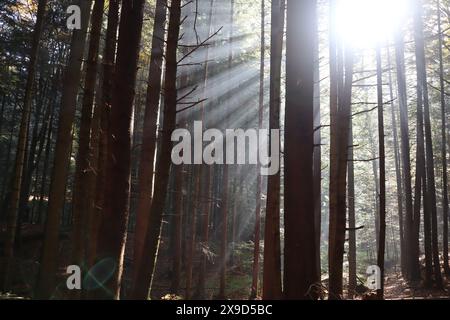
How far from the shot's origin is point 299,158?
4316mm

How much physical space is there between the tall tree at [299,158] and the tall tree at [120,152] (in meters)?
2.22

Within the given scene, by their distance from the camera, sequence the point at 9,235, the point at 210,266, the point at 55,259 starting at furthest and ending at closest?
the point at 210,266 → the point at 9,235 → the point at 55,259

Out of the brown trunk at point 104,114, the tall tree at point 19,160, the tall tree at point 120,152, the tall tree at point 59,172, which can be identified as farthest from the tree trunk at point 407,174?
the tall tree at point 19,160

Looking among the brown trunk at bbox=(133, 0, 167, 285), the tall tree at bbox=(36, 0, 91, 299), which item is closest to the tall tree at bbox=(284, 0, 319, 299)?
the brown trunk at bbox=(133, 0, 167, 285)

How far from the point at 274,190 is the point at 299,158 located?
3.34m

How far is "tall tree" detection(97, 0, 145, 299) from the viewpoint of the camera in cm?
510

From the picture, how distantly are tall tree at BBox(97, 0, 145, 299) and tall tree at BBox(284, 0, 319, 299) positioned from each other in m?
2.22

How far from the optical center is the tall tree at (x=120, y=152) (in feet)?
16.7

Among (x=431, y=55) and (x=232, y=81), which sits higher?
(x=431, y=55)

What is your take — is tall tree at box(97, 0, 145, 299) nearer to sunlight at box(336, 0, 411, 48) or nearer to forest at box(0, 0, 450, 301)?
forest at box(0, 0, 450, 301)
